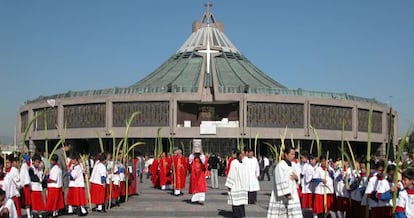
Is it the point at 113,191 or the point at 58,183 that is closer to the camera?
the point at 58,183

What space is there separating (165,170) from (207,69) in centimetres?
3604

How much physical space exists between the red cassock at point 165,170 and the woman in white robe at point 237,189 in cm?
865

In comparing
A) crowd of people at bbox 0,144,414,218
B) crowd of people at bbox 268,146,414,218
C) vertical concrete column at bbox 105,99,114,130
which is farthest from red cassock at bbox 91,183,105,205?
vertical concrete column at bbox 105,99,114,130

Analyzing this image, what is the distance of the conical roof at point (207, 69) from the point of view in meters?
53.8

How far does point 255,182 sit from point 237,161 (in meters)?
2.47

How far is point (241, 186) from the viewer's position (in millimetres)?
12453

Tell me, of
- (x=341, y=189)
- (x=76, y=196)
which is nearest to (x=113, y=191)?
(x=76, y=196)

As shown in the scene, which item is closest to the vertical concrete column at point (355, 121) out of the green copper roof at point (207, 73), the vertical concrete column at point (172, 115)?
the green copper roof at point (207, 73)

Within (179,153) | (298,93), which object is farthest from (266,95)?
(179,153)

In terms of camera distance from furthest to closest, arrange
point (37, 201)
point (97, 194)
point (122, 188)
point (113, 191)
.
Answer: point (122, 188) → point (113, 191) → point (97, 194) → point (37, 201)

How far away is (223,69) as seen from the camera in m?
66.3

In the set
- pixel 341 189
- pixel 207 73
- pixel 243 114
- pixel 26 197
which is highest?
pixel 207 73

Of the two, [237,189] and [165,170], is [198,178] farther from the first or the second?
[165,170]

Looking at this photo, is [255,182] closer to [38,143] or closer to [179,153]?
[179,153]
